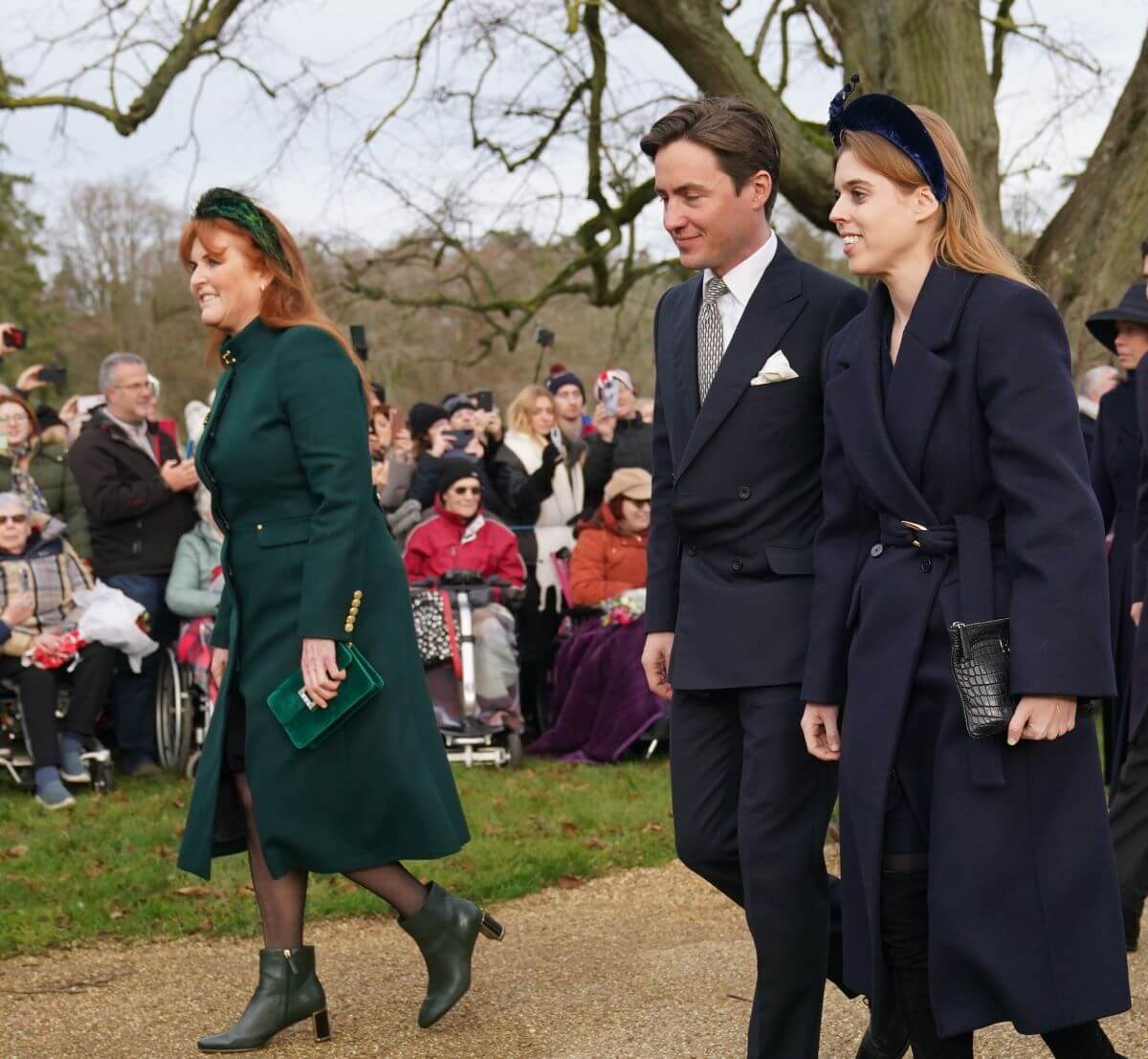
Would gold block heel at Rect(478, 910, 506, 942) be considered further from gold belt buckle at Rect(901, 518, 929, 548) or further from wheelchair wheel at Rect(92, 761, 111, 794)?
wheelchair wheel at Rect(92, 761, 111, 794)

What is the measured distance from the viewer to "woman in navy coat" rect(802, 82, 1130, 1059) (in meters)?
3.13

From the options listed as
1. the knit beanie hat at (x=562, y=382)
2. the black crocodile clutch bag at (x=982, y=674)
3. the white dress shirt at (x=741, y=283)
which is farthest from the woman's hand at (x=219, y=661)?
the knit beanie hat at (x=562, y=382)

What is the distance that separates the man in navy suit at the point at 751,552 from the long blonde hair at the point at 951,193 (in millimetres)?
547

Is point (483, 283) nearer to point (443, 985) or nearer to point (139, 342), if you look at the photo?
point (443, 985)

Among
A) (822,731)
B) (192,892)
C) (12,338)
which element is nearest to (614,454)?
(12,338)

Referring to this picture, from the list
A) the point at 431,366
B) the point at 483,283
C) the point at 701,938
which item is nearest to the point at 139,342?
the point at 431,366

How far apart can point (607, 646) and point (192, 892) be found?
3500 millimetres

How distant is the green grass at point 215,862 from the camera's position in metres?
6.05

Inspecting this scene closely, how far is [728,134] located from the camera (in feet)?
12.6

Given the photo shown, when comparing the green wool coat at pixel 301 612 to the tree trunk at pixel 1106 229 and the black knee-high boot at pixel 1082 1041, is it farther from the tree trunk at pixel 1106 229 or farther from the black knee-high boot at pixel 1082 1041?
the tree trunk at pixel 1106 229

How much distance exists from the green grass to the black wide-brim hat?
2.67 metres

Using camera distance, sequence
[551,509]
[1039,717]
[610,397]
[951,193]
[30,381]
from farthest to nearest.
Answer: [610,397]
[551,509]
[30,381]
[951,193]
[1039,717]

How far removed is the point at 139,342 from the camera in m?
35.3

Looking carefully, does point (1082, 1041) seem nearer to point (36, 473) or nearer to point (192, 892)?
point (192, 892)
